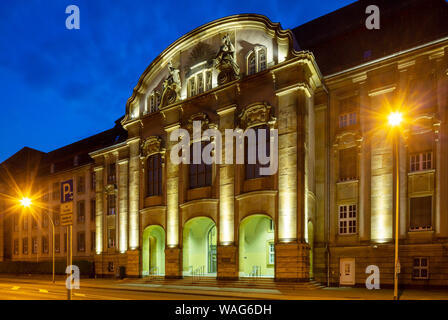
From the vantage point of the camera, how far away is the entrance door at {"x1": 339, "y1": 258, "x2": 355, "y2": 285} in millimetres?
25922

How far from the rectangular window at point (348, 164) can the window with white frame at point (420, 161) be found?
3512 millimetres

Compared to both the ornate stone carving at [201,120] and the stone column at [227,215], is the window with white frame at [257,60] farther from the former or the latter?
the ornate stone carving at [201,120]

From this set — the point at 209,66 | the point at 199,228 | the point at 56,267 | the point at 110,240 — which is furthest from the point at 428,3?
the point at 56,267

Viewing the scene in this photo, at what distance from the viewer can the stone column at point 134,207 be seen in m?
35.3

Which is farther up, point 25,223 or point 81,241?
point 25,223

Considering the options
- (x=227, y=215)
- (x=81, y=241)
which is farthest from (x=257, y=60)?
(x=81, y=241)

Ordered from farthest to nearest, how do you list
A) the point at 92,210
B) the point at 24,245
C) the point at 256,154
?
the point at 24,245 < the point at 92,210 < the point at 256,154

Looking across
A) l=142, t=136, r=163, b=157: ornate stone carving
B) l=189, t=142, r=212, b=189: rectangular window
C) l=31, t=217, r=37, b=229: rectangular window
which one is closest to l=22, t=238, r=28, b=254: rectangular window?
l=31, t=217, r=37, b=229: rectangular window

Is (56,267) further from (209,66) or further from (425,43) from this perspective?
(425,43)

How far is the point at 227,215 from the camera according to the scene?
28797 millimetres

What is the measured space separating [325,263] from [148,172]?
17.4 metres

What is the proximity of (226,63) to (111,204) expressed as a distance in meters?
20.5

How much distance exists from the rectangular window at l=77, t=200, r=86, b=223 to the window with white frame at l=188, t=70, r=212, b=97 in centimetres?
2248

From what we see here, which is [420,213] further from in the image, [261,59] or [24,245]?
[24,245]
